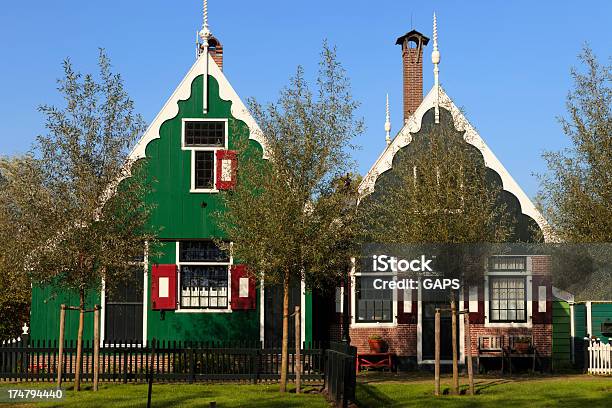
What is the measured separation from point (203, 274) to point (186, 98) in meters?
5.26

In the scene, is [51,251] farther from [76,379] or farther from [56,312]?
[56,312]

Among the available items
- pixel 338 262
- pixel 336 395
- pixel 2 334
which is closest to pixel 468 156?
pixel 338 262

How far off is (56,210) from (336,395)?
768 cm

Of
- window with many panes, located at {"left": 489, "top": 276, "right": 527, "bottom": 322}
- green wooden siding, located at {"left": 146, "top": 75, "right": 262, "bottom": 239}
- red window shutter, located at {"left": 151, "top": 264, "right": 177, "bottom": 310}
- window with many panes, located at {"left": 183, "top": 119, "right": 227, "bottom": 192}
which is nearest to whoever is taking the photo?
red window shutter, located at {"left": 151, "top": 264, "right": 177, "bottom": 310}

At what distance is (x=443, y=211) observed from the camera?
69.8 ft

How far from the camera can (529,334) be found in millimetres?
25906

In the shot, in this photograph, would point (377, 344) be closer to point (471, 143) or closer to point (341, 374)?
point (471, 143)

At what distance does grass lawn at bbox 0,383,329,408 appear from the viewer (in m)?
18.0

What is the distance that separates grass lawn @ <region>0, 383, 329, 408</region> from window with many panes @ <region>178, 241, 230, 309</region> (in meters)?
4.42

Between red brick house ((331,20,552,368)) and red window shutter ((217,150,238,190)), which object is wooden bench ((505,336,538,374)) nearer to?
red brick house ((331,20,552,368))

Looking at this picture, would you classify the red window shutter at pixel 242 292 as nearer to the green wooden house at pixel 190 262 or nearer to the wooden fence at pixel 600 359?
the green wooden house at pixel 190 262

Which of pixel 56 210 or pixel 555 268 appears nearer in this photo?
pixel 56 210

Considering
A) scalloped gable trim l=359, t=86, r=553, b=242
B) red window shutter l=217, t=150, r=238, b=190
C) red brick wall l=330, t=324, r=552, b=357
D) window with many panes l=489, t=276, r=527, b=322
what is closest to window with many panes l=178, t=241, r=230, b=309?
red window shutter l=217, t=150, r=238, b=190

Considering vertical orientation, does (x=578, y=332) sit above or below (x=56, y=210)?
below
